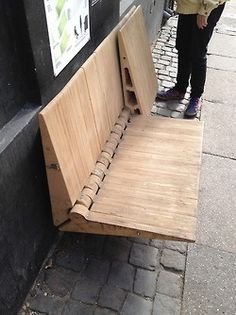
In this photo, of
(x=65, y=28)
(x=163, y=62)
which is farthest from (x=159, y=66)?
(x=65, y=28)

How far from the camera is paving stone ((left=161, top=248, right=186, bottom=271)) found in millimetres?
2354

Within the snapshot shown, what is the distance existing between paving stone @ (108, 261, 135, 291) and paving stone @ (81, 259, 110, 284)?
40 mm

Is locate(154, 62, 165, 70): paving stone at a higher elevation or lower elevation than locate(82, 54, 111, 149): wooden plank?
lower

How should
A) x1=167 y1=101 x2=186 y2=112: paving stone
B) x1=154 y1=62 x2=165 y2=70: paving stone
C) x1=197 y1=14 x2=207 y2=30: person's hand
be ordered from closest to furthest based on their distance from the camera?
x1=197 y1=14 x2=207 y2=30: person's hand → x1=167 y1=101 x2=186 y2=112: paving stone → x1=154 y1=62 x2=165 y2=70: paving stone

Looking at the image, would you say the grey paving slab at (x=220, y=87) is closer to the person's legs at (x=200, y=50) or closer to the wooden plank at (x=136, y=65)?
the person's legs at (x=200, y=50)

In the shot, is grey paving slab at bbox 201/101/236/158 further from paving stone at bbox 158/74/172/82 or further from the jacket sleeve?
the jacket sleeve

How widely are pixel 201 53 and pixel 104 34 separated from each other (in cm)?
114

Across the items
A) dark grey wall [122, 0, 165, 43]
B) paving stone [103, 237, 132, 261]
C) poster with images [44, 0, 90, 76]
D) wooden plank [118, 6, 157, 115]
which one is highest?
poster with images [44, 0, 90, 76]

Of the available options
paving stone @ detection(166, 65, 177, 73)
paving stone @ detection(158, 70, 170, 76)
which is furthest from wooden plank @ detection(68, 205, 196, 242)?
paving stone @ detection(166, 65, 177, 73)

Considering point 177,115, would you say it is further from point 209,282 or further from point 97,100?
point 209,282

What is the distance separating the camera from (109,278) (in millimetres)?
2250

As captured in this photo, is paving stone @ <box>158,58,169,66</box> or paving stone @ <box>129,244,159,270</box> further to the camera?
paving stone @ <box>158,58,169,66</box>

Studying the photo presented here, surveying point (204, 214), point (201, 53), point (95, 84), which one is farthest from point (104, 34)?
point (204, 214)

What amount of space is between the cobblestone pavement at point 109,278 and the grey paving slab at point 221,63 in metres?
3.26
